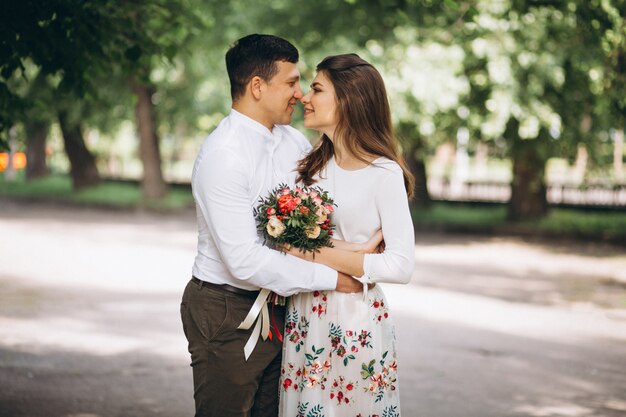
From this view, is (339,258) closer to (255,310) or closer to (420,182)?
(255,310)

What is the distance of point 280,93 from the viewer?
3.63 m

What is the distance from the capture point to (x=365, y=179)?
354 cm

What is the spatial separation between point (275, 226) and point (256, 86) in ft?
2.17

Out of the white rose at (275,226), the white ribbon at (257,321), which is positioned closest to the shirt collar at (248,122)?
the white rose at (275,226)

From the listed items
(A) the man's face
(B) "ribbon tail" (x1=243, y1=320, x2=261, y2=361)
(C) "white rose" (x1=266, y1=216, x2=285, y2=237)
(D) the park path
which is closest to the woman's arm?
(C) "white rose" (x1=266, y1=216, x2=285, y2=237)

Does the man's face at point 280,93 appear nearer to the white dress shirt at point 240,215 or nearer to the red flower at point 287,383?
the white dress shirt at point 240,215

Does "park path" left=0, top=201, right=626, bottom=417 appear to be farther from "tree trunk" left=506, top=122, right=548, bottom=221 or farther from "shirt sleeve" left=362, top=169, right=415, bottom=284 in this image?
"tree trunk" left=506, top=122, right=548, bottom=221

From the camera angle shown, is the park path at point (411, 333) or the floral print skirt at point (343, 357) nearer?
the floral print skirt at point (343, 357)

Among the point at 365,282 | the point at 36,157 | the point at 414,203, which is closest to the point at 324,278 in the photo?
the point at 365,282

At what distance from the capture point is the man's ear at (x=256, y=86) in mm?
3602

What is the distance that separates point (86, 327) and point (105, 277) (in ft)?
11.4

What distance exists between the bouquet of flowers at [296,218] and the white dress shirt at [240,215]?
6 centimetres

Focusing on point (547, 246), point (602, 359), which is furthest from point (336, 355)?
point (547, 246)

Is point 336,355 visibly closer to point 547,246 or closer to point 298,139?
point 298,139
